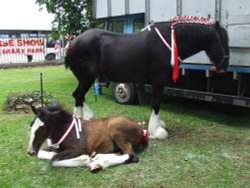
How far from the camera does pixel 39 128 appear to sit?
181 inches

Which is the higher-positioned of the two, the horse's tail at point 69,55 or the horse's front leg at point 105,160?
the horse's tail at point 69,55

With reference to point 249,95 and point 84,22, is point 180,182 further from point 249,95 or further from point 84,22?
point 84,22

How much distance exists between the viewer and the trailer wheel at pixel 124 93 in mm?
8938

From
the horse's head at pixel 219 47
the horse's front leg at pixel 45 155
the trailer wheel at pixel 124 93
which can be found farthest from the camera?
the trailer wheel at pixel 124 93

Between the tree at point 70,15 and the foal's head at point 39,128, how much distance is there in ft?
27.9

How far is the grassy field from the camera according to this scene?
4484 millimetres

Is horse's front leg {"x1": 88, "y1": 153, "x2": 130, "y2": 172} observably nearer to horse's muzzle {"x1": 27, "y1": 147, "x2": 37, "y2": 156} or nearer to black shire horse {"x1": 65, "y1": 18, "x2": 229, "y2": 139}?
horse's muzzle {"x1": 27, "y1": 147, "x2": 37, "y2": 156}

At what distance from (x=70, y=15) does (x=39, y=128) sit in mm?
8971

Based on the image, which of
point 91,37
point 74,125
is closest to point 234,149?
point 74,125

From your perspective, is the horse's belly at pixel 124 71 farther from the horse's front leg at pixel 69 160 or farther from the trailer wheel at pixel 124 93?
the trailer wheel at pixel 124 93

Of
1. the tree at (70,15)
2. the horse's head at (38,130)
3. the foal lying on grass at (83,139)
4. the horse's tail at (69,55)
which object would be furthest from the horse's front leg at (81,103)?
the tree at (70,15)

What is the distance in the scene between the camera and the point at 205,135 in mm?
6375

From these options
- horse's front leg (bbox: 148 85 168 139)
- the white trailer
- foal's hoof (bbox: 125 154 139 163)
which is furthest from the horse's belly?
foal's hoof (bbox: 125 154 139 163)

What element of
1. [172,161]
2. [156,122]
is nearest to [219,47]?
[156,122]
